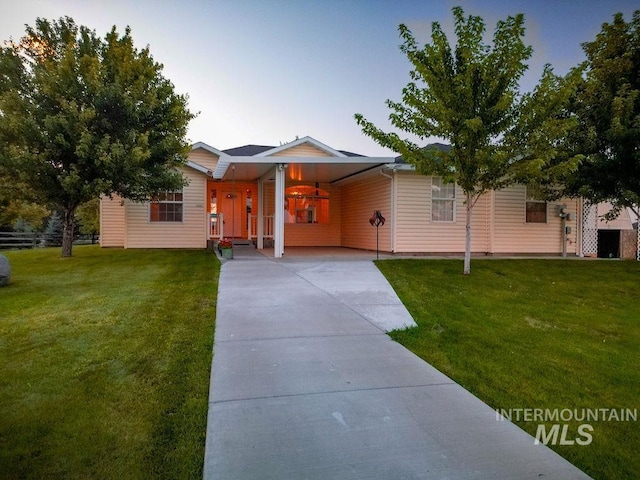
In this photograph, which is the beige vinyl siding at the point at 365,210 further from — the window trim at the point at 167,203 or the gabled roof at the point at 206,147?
the window trim at the point at 167,203

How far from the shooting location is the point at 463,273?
30.1 feet

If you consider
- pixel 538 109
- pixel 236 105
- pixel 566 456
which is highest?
pixel 236 105

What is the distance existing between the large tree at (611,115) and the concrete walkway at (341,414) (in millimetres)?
7927

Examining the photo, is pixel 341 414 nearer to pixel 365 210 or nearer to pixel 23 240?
pixel 365 210

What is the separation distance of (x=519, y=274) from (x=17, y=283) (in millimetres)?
10411

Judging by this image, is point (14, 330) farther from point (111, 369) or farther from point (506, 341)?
point (506, 341)

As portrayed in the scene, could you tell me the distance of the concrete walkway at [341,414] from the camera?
95.9 inches

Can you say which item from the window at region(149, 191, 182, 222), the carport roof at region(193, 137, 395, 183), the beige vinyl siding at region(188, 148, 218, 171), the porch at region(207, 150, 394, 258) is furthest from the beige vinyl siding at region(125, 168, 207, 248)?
the carport roof at region(193, 137, 395, 183)

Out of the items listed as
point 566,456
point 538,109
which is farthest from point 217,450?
point 538,109

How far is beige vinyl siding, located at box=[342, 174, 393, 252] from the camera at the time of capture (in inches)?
496

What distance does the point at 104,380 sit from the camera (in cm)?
354

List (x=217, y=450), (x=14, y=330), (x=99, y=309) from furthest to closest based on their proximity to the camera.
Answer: (x=99, y=309)
(x=14, y=330)
(x=217, y=450)

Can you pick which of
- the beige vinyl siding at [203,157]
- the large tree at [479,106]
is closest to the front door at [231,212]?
the beige vinyl siding at [203,157]

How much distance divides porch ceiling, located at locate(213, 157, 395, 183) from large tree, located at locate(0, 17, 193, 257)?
1.93m
